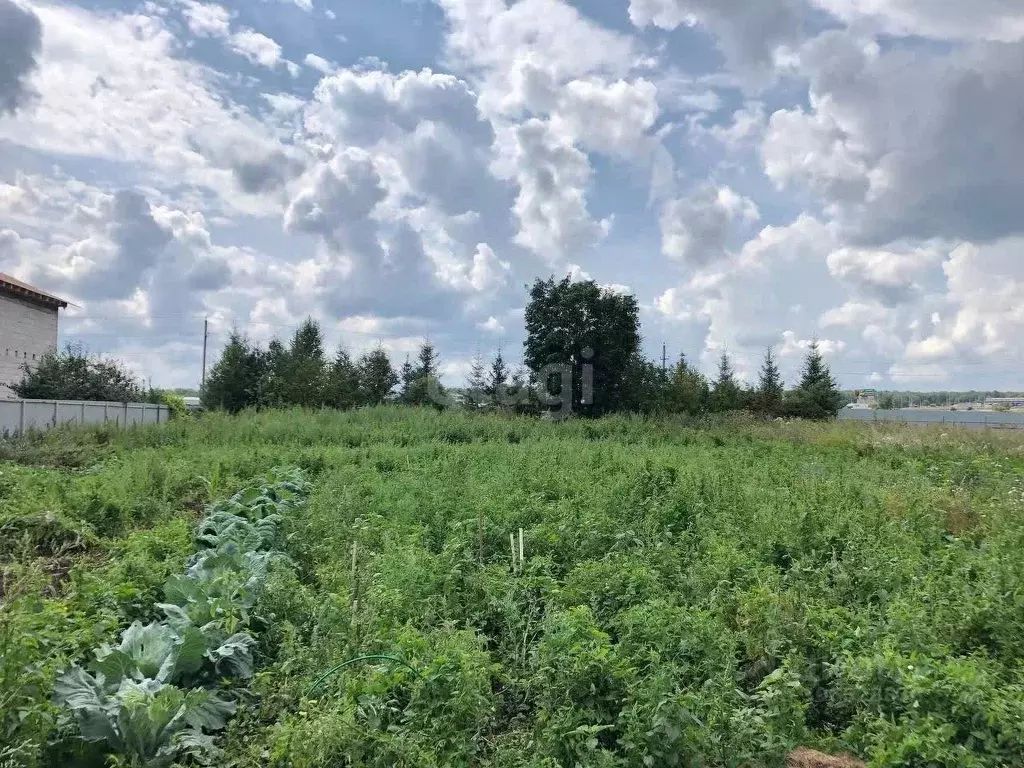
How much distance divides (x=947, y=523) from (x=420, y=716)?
687 cm

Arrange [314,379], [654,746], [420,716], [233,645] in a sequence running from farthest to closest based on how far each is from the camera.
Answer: [314,379] < [233,645] < [420,716] < [654,746]

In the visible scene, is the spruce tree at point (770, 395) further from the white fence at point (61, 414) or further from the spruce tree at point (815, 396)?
the white fence at point (61, 414)

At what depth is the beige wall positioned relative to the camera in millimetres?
28406

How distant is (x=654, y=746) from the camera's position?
3117 mm

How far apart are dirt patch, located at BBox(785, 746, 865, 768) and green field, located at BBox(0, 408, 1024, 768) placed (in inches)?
4.6

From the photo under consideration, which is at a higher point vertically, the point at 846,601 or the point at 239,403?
the point at 239,403

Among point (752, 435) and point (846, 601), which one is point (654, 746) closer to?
point (846, 601)

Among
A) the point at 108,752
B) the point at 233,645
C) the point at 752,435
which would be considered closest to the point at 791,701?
the point at 233,645

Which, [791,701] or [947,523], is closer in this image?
[791,701]

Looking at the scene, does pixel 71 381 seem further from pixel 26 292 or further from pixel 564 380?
pixel 564 380

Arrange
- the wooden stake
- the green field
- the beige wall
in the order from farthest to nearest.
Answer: the beige wall < the wooden stake < the green field

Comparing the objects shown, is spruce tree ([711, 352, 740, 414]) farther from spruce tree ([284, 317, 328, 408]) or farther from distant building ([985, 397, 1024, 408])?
distant building ([985, 397, 1024, 408])

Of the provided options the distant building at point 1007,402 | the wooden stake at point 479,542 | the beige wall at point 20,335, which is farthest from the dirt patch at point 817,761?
the distant building at point 1007,402

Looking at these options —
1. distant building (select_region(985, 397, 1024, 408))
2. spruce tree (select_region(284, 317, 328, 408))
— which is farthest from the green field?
distant building (select_region(985, 397, 1024, 408))
